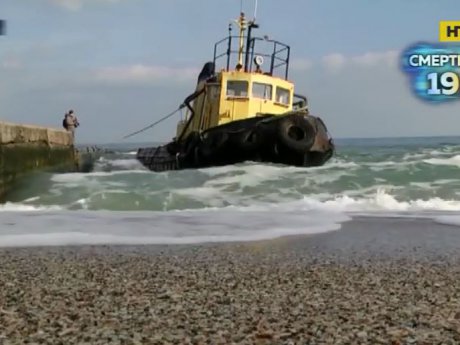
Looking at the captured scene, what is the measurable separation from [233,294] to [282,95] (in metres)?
14.6

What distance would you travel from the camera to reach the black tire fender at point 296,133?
15.5 metres

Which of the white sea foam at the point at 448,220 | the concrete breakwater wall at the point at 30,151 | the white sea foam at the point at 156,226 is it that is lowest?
the white sea foam at the point at 156,226

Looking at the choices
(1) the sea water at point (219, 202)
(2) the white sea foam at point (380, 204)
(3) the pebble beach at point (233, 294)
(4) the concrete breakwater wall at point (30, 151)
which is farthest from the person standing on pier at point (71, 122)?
(3) the pebble beach at point (233, 294)

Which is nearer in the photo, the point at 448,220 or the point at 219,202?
the point at 448,220

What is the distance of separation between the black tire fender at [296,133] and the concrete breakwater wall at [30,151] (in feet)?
17.8

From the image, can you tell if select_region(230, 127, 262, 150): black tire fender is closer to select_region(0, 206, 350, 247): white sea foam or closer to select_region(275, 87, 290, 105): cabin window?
select_region(275, 87, 290, 105): cabin window

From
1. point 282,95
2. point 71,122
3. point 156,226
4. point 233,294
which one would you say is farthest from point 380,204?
point 71,122

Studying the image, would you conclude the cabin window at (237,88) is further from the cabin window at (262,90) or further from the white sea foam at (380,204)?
the white sea foam at (380,204)

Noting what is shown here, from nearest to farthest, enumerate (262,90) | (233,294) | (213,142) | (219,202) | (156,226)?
(233,294), (156,226), (219,202), (213,142), (262,90)

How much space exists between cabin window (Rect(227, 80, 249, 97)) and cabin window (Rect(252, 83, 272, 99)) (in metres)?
0.21

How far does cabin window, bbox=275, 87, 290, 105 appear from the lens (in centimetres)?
1758

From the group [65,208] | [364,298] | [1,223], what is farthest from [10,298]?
[65,208]

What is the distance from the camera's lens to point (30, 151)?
14055 mm

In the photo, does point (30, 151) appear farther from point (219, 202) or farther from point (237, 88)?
point (237, 88)
